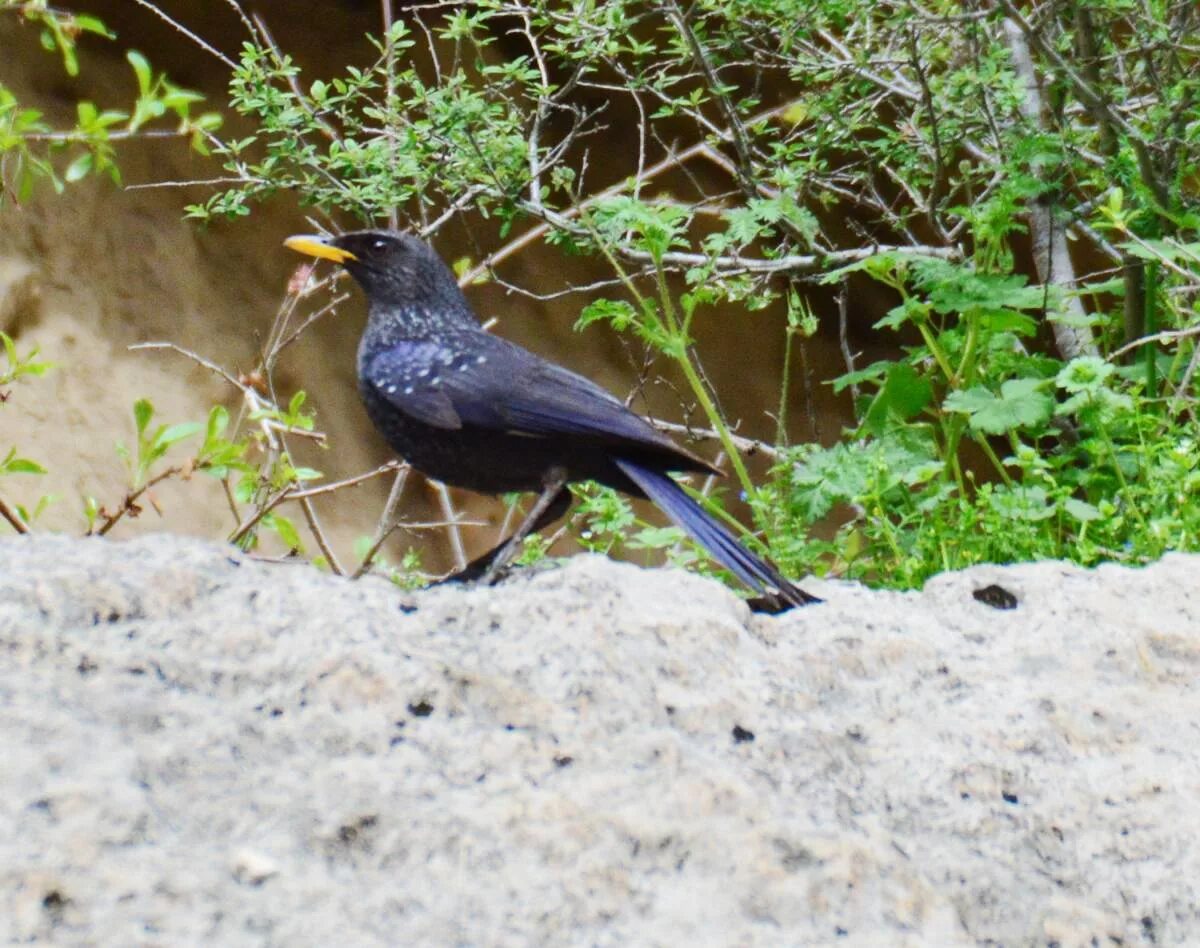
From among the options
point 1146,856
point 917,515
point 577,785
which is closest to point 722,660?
point 577,785

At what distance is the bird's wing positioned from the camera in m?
3.14

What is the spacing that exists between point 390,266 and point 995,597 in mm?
1779

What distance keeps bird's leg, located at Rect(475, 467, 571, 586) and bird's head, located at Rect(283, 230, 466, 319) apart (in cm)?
A: 65

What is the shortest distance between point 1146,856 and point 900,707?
0.43 m

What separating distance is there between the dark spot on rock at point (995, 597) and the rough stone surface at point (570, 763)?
5 centimetres

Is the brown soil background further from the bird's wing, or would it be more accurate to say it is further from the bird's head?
the bird's wing

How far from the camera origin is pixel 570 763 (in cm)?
→ 182

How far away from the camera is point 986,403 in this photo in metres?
4.04

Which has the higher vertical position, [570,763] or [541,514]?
[570,763]

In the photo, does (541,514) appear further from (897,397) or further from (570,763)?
(897,397)

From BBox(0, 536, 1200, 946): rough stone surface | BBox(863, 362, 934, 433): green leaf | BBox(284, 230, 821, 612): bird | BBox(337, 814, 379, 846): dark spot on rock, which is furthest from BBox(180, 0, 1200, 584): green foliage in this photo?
BBox(337, 814, 379, 846): dark spot on rock

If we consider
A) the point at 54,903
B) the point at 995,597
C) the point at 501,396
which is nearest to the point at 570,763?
the point at 54,903

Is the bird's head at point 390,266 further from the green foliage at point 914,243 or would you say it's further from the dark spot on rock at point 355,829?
the dark spot on rock at point 355,829

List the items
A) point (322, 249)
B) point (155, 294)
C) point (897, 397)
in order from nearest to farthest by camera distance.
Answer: point (322, 249) < point (897, 397) < point (155, 294)
